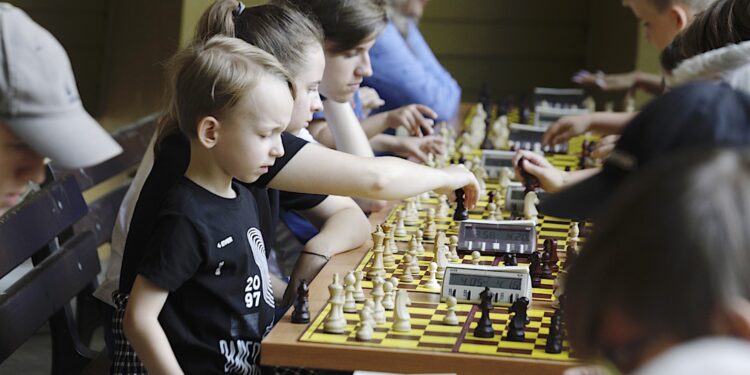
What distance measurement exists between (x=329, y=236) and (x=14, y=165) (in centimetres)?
125

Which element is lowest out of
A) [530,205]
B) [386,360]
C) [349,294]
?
[386,360]

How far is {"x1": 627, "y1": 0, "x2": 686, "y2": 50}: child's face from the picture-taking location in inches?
162

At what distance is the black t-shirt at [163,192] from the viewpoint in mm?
2490

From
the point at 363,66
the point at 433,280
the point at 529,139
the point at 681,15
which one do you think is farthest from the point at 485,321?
the point at 529,139

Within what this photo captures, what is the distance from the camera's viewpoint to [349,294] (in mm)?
2408

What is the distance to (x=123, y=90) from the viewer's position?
6988 millimetres

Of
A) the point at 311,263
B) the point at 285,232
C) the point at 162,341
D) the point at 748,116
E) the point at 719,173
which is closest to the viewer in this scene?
the point at 719,173

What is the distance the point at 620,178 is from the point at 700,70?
2.03 ft

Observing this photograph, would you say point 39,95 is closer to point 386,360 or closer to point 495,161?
point 386,360

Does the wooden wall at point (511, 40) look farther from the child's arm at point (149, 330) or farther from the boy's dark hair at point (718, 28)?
the child's arm at point (149, 330)

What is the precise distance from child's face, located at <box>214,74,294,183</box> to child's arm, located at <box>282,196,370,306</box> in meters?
Result: 0.50

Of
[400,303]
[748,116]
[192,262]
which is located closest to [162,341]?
[192,262]

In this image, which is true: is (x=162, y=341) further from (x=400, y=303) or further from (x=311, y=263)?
(x=311, y=263)

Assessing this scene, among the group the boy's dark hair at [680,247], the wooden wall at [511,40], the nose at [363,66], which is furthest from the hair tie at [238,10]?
the wooden wall at [511,40]
